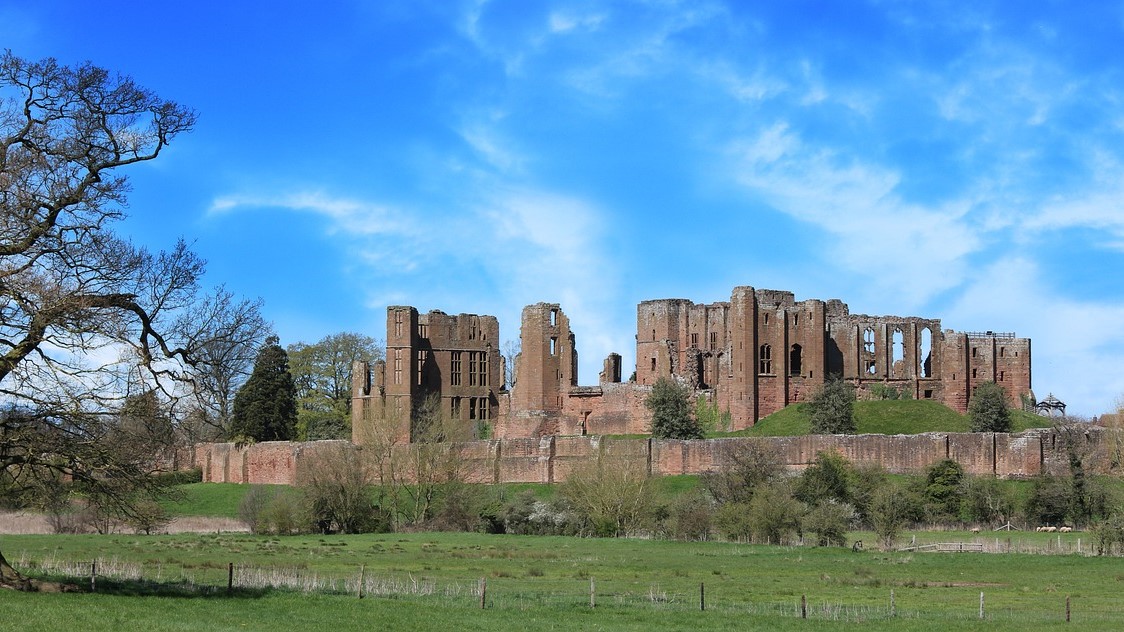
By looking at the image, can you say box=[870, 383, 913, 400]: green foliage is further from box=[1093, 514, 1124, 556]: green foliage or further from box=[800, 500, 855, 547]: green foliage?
box=[1093, 514, 1124, 556]: green foliage

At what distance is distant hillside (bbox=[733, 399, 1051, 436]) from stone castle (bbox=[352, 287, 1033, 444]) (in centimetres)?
273

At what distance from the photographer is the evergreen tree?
275 feet

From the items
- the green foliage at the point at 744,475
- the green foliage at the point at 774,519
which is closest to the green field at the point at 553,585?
the green foliage at the point at 774,519

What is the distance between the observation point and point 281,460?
257ft

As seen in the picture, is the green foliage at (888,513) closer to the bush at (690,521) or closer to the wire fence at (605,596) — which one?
the bush at (690,521)

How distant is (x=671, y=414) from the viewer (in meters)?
76.9

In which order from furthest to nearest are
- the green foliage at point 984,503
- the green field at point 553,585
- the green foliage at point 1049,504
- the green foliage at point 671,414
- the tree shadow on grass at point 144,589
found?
the green foliage at point 671,414 → the green foliage at point 984,503 → the green foliage at point 1049,504 → the tree shadow on grass at point 144,589 → the green field at point 553,585

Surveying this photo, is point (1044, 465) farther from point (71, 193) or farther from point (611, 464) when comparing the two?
point (71, 193)

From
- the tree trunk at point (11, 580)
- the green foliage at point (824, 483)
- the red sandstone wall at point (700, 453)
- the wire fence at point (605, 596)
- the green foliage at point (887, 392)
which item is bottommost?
the wire fence at point (605, 596)

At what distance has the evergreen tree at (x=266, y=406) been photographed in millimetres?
83688

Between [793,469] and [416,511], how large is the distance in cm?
1674

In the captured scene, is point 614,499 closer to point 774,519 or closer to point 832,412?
point 774,519

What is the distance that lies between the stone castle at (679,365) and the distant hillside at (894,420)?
2727mm

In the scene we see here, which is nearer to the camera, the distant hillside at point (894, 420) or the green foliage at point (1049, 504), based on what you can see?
the green foliage at point (1049, 504)
